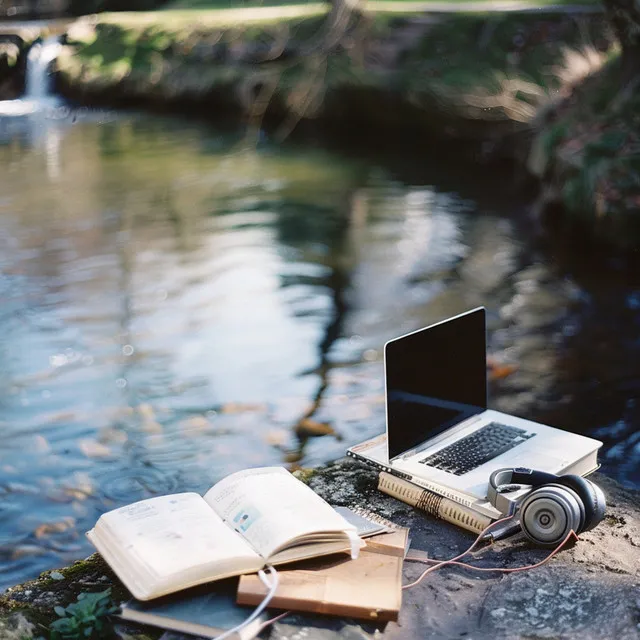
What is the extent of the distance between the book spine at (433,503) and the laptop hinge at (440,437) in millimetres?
89

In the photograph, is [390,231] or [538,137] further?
[538,137]

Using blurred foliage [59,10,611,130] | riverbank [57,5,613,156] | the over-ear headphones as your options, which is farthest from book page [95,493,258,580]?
blurred foliage [59,10,611,130]

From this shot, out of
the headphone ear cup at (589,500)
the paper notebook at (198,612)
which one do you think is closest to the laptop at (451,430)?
the headphone ear cup at (589,500)

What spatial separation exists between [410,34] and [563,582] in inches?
644

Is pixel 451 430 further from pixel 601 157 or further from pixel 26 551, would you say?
pixel 601 157

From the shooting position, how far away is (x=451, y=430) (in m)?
3.50

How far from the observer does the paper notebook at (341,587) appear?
2.45 meters

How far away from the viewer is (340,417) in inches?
229

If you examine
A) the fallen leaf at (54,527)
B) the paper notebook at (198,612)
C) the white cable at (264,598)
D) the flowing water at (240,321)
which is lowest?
the flowing water at (240,321)

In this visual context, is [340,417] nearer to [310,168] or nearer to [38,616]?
[38,616]

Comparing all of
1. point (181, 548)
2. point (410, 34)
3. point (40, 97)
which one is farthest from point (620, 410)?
point (40, 97)

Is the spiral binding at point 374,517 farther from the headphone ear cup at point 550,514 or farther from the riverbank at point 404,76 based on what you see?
the riverbank at point 404,76

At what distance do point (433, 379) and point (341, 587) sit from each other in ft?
3.40

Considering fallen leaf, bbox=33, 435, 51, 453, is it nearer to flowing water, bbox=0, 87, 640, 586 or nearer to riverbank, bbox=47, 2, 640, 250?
flowing water, bbox=0, 87, 640, 586
